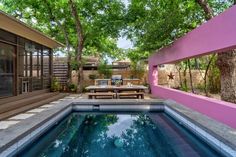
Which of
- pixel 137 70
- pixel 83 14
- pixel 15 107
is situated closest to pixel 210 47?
pixel 15 107

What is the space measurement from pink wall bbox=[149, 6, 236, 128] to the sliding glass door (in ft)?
20.7

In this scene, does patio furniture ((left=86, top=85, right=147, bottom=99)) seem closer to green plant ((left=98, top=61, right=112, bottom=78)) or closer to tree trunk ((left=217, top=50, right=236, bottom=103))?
tree trunk ((left=217, top=50, right=236, bottom=103))

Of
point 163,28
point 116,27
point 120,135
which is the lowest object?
point 120,135

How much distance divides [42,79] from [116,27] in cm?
517

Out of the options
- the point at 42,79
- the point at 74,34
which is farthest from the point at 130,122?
the point at 74,34

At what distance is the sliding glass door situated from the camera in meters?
9.27

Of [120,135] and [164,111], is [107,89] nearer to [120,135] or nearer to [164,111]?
[164,111]

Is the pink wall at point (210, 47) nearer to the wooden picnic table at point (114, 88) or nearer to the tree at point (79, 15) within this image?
the wooden picnic table at point (114, 88)

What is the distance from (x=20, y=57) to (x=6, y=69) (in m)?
1.51

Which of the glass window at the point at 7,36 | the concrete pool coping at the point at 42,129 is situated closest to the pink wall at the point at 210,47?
the concrete pool coping at the point at 42,129

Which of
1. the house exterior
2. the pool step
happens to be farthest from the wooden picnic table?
the house exterior

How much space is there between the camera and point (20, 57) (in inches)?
434

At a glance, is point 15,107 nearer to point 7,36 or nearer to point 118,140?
point 7,36

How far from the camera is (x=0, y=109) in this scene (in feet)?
25.5
